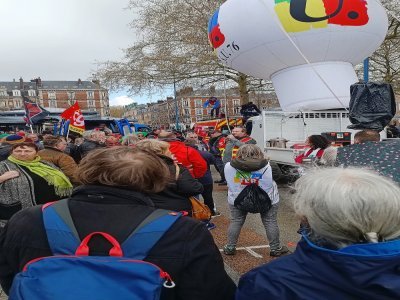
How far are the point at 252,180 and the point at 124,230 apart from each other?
2.96 m

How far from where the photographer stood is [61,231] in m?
1.40

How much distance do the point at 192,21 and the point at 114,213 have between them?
1723 cm

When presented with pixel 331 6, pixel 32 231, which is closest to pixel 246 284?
pixel 32 231

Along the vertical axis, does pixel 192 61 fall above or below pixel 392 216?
above

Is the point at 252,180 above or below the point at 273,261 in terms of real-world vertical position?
below

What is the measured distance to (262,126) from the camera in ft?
30.2

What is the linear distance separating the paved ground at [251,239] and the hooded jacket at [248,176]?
1.07 ft

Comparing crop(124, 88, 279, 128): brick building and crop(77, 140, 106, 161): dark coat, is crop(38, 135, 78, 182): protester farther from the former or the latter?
crop(124, 88, 279, 128): brick building

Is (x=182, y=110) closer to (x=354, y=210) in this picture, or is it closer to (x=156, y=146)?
(x=156, y=146)

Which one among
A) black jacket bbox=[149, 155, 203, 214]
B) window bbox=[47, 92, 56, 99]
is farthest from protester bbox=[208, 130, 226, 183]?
window bbox=[47, 92, 56, 99]

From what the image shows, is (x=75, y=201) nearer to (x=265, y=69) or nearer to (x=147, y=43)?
(x=265, y=69)

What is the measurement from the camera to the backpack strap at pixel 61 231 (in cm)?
138

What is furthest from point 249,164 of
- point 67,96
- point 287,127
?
point 67,96

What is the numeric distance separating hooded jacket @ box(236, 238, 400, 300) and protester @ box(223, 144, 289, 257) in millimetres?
2896
